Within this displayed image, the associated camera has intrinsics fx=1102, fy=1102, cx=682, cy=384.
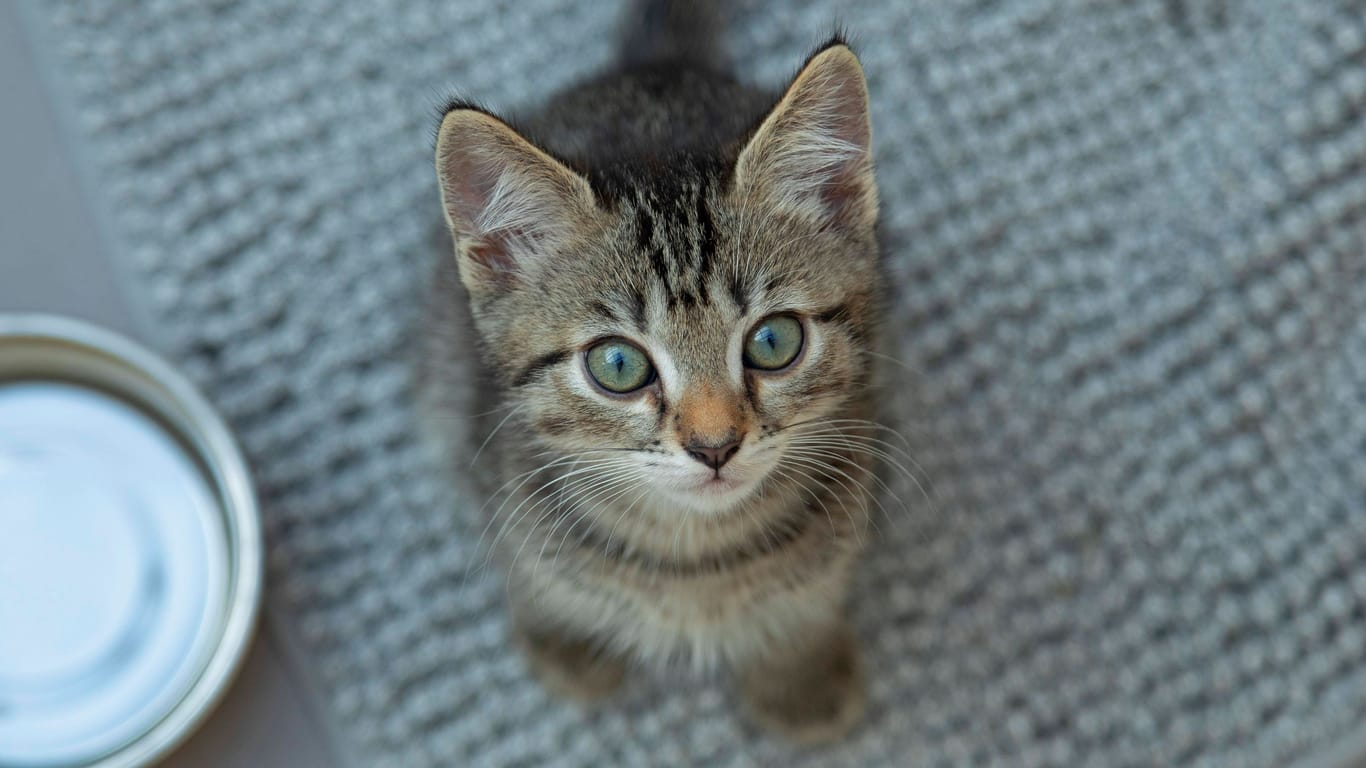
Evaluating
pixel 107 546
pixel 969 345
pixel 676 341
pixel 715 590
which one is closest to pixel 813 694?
pixel 715 590

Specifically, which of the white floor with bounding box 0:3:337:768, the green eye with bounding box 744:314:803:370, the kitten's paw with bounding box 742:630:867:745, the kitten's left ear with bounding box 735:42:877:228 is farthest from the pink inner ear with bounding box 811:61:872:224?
the white floor with bounding box 0:3:337:768

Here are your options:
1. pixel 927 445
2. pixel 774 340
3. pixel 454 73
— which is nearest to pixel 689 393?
pixel 774 340

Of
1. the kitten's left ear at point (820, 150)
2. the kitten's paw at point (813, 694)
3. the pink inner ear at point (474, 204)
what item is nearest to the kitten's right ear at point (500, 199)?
the pink inner ear at point (474, 204)

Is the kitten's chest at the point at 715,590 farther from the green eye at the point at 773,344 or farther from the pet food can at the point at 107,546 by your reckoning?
the pet food can at the point at 107,546

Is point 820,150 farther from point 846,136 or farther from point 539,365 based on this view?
point 539,365

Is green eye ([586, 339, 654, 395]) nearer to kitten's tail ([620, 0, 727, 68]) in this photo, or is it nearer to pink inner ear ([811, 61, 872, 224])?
pink inner ear ([811, 61, 872, 224])

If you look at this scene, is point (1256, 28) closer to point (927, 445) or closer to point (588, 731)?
point (927, 445)
